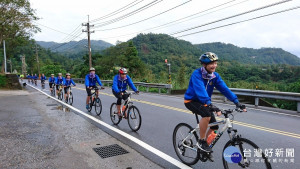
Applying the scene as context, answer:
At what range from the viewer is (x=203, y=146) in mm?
3803

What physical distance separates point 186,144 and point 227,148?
974 millimetres

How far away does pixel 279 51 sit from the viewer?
8362 cm

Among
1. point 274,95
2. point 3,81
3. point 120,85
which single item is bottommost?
point 274,95

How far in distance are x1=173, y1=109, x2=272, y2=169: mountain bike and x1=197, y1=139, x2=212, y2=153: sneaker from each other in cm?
8

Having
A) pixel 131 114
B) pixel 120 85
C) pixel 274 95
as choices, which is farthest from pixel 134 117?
pixel 274 95

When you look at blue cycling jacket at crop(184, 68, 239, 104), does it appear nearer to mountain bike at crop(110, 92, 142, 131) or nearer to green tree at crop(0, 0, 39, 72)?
mountain bike at crop(110, 92, 142, 131)

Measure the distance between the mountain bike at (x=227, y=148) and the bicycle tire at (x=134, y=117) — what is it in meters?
2.10

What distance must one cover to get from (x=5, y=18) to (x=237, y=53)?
241 ft

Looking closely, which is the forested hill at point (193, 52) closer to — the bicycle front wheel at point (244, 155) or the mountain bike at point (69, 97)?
the mountain bike at point (69, 97)

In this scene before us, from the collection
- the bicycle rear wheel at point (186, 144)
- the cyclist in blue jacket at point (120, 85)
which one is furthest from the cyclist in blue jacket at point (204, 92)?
the cyclist in blue jacket at point (120, 85)

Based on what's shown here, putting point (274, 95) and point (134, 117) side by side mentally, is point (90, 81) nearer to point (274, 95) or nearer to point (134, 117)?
point (134, 117)

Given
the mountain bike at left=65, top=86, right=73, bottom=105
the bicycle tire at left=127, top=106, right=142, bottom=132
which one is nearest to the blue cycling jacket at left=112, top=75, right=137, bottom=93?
the bicycle tire at left=127, top=106, right=142, bottom=132

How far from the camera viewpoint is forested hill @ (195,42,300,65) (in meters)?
77.6

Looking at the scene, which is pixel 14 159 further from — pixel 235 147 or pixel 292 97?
pixel 292 97
